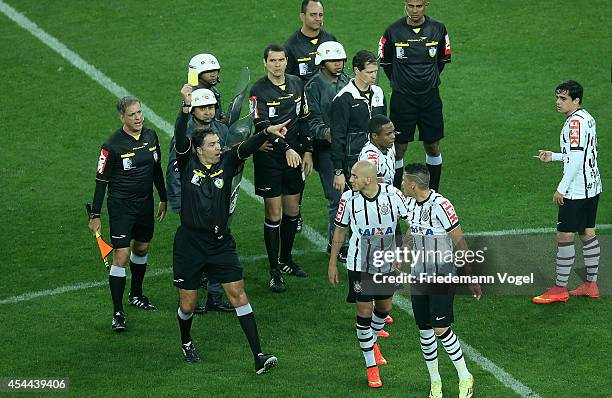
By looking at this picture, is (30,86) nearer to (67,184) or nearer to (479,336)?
(67,184)

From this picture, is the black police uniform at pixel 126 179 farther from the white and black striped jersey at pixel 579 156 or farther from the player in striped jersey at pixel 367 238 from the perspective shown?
the white and black striped jersey at pixel 579 156

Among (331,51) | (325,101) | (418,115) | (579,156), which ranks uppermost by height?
(331,51)

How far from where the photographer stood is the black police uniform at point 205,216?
1064 centimetres

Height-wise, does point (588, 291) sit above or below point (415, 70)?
below

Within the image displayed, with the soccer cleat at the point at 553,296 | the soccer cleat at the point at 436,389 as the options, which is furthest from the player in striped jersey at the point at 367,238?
the soccer cleat at the point at 553,296

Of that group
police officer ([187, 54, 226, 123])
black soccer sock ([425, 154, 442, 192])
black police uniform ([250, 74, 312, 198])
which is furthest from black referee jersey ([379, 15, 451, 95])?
police officer ([187, 54, 226, 123])

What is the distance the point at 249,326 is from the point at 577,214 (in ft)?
11.6

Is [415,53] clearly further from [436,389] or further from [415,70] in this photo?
[436,389]

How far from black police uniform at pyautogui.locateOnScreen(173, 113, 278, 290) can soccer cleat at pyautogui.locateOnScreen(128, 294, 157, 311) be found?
63.0 inches

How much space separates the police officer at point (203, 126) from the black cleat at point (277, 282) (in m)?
0.61

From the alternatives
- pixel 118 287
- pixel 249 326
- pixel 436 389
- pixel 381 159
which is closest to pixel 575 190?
pixel 381 159

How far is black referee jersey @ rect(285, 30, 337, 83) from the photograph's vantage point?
46.0 ft

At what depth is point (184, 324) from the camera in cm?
1091

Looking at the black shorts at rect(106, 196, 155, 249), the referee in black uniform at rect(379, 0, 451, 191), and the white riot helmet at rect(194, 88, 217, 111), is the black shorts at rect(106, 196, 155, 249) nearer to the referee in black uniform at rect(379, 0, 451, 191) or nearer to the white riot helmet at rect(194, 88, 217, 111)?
the white riot helmet at rect(194, 88, 217, 111)
